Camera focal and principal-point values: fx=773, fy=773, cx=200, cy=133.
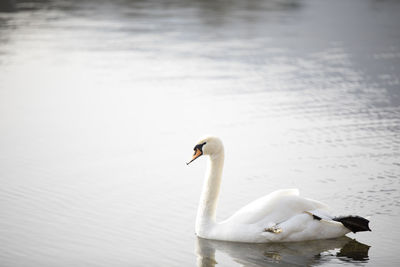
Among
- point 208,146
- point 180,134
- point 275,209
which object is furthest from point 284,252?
point 180,134

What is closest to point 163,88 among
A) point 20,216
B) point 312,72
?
point 312,72

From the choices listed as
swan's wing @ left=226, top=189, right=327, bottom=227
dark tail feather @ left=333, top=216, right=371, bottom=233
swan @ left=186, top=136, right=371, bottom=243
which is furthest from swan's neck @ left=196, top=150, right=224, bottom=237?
dark tail feather @ left=333, top=216, right=371, bottom=233

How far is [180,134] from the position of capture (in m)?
11.8

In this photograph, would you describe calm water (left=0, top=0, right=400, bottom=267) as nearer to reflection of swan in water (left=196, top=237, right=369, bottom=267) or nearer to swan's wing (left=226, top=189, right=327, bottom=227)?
reflection of swan in water (left=196, top=237, right=369, bottom=267)

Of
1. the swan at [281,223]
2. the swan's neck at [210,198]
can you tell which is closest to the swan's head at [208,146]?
the swan's neck at [210,198]

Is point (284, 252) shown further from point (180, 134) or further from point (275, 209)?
point (180, 134)

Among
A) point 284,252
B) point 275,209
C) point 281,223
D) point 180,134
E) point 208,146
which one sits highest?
point 180,134

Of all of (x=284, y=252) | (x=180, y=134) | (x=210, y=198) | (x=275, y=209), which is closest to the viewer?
(x=284, y=252)

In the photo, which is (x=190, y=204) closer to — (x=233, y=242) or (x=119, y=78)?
(x=233, y=242)

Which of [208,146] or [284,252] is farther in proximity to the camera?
[208,146]

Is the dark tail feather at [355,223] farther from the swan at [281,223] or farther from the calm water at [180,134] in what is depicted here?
the calm water at [180,134]

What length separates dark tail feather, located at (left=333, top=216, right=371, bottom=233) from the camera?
7.57 m

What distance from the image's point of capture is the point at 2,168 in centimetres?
1015

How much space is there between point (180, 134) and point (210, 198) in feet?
12.9
